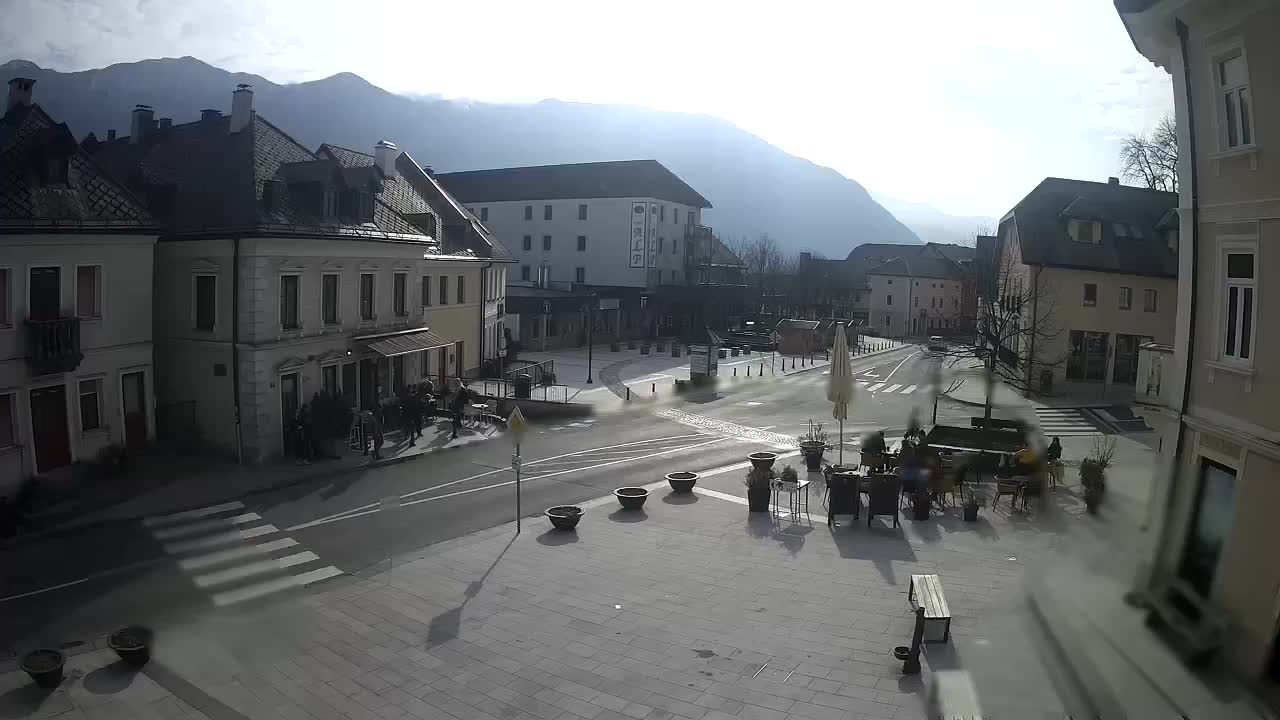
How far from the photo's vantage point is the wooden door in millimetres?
16172

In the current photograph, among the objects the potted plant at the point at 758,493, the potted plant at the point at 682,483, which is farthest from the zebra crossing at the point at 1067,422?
the potted plant at the point at 682,483

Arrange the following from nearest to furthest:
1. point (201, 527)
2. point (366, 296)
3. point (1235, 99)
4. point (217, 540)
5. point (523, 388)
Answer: point (1235, 99) < point (217, 540) < point (201, 527) < point (366, 296) < point (523, 388)

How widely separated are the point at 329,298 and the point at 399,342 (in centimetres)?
280

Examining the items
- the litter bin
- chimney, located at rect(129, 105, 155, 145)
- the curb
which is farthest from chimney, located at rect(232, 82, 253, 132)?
the litter bin

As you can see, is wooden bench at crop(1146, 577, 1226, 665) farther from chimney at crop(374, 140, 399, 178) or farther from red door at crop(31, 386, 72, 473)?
chimney at crop(374, 140, 399, 178)

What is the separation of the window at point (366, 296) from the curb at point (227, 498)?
4999mm

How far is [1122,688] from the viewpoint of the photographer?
4.82m

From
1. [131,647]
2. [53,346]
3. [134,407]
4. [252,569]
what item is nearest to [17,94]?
[53,346]

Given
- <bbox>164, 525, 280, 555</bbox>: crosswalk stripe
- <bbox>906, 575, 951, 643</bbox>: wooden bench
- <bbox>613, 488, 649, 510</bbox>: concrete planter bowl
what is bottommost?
<bbox>164, 525, 280, 555</bbox>: crosswalk stripe

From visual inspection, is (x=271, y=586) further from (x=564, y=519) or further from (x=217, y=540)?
(x=564, y=519)

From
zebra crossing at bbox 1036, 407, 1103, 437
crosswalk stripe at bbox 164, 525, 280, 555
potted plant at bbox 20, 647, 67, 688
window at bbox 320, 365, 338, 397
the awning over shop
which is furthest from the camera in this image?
the awning over shop

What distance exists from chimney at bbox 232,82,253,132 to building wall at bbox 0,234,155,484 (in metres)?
6.57

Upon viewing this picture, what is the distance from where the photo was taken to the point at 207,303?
770 inches

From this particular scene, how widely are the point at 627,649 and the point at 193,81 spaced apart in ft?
32.1
